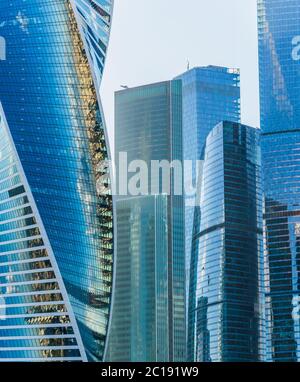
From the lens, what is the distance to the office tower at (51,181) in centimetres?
5459

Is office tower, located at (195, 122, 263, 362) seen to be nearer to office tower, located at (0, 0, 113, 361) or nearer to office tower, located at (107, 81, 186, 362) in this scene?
office tower, located at (107, 81, 186, 362)

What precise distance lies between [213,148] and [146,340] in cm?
1718

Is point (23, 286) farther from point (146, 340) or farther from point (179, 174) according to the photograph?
point (179, 174)

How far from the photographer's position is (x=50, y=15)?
5612 cm
